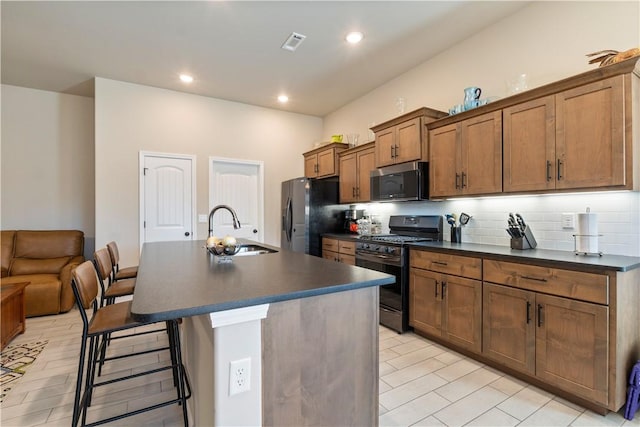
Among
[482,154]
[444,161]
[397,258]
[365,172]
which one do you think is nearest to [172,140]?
[365,172]

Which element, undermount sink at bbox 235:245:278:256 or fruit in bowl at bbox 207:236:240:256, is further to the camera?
undermount sink at bbox 235:245:278:256

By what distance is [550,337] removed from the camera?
6.59 ft

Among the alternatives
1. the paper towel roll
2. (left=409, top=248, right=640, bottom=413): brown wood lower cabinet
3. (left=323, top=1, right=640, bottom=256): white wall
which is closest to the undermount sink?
(left=409, top=248, right=640, bottom=413): brown wood lower cabinet

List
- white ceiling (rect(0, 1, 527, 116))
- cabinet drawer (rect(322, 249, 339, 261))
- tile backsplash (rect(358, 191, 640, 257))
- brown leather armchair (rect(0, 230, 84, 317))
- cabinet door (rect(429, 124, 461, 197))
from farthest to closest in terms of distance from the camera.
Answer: cabinet drawer (rect(322, 249, 339, 261)), brown leather armchair (rect(0, 230, 84, 317)), cabinet door (rect(429, 124, 461, 197)), white ceiling (rect(0, 1, 527, 116)), tile backsplash (rect(358, 191, 640, 257))

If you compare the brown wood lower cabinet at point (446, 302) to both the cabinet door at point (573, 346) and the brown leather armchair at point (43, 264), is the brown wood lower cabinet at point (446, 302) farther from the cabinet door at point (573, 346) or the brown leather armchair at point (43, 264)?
the brown leather armchair at point (43, 264)

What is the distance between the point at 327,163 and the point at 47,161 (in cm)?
413

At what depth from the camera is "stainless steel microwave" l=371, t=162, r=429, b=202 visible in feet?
10.5

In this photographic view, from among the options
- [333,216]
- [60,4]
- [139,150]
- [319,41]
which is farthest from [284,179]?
[60,4]

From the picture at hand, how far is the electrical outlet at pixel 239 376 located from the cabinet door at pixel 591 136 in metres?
2.37

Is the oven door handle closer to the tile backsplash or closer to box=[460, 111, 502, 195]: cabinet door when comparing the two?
the tile backsplash

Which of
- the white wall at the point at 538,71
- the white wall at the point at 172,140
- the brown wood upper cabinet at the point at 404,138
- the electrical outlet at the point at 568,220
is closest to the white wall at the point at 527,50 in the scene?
the white wall at the point at 538,71

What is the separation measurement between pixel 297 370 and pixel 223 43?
3287mm

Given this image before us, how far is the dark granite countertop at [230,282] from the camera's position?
1029mm

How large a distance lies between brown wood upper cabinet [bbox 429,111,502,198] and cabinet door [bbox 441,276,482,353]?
0.83 meters
